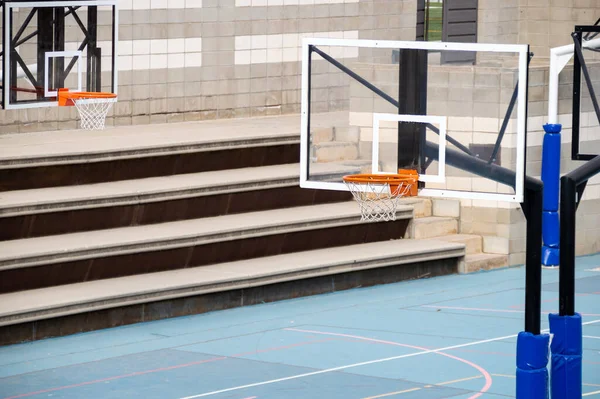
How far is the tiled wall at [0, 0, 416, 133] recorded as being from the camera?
14984mm

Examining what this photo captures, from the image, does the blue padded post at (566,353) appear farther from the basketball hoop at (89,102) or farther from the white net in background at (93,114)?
the white net in background at (93,114)

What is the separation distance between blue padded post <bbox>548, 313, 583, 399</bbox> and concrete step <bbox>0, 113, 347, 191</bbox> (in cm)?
501

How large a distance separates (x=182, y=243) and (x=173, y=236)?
5.5 inches

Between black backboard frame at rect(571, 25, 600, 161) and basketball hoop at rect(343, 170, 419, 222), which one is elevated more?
black backboard frame at rect(571, 25, 600, 161)

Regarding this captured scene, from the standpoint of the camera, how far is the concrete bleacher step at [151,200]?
38.2 ft

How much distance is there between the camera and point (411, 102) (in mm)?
8500

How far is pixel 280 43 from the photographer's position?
16641 mm

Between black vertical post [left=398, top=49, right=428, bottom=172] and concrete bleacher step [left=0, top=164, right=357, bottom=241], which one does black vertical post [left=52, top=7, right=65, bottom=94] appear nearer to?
concrete bleacher step [left=0, top=164, right=357, bottom=241]

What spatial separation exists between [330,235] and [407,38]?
5.42 metres

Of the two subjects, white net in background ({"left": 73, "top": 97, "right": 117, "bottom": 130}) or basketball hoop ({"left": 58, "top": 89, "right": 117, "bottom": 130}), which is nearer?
basketball hoop ({"left": 58, "top": 89, "right": 117, "bottom": 130})

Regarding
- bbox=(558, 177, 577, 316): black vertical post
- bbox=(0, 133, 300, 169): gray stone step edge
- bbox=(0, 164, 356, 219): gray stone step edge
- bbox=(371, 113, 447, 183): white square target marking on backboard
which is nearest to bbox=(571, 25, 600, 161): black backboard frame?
bbox=(0, 164, 356, 219): gray stone step edge

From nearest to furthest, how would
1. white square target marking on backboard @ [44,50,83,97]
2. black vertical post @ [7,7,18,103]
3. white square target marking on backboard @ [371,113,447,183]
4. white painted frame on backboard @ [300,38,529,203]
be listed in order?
white painted frame on backboard @ [300,38,529,203] < white square target marking on backboard @ [371,113,447,183] < black vertical post @ [7,7,18,103] < white square target marking on backboard @ [44,50,83,97]

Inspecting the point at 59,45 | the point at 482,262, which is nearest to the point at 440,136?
the point at 59,45

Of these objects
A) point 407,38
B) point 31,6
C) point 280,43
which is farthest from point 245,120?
point 31,6
